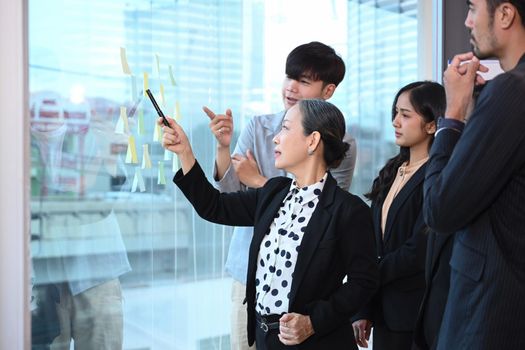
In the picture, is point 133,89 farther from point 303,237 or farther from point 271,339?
point 271,339

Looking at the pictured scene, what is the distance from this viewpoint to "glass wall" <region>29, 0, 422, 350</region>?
2062mm

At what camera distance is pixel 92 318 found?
2.19m

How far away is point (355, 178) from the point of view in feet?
10.2

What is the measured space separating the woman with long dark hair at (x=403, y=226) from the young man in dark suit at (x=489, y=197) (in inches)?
24.6

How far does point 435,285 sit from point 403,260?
1.28ft

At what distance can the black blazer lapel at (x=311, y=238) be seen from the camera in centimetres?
161

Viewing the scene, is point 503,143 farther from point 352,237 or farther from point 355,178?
point 355,178

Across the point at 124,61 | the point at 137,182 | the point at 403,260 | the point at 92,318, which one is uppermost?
the point at 124,61

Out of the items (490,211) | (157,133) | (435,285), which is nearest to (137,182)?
(157,133)

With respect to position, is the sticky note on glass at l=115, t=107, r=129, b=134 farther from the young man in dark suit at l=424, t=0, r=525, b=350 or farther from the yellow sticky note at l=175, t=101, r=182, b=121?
the young man in dark suit at l=424, t=0, r=525, b=350

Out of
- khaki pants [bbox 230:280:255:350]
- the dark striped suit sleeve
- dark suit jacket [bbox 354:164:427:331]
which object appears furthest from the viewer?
khaki pants [bbox 230:280:255:350]

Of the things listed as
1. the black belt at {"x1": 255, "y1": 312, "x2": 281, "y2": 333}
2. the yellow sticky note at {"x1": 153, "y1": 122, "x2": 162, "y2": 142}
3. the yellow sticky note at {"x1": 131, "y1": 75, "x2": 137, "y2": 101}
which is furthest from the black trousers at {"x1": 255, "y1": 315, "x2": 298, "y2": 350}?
the yellow sticky note at {"x1": 131, "y1": 75, "x2": 137, "y2": 101}

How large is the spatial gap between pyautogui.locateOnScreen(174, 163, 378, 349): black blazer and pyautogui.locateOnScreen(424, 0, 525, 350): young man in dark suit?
0.37 metres

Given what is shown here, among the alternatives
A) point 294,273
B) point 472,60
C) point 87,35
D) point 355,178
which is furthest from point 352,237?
point 355,178
